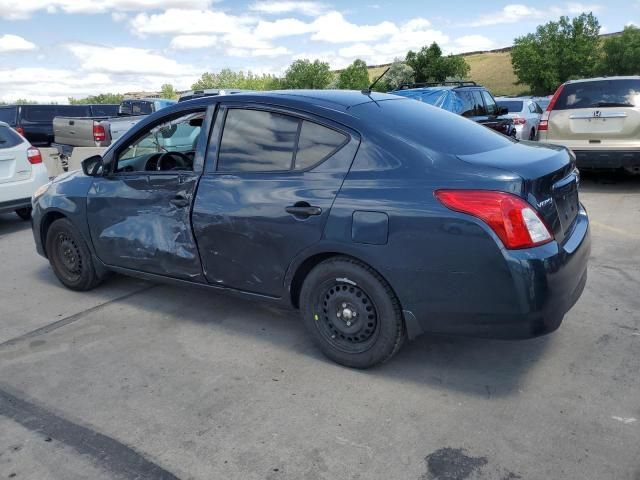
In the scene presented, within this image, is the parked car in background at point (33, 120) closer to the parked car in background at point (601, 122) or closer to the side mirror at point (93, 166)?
the side mirror at point (93, 166)

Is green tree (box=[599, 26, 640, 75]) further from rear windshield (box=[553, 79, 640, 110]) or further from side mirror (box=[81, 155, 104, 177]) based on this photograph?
side mirror (box=[81, 155, 104, 177])

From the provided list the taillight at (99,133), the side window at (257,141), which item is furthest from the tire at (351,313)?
the taillight at (99,133)

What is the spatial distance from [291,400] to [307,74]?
7660 cm

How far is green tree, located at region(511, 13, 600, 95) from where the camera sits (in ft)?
231

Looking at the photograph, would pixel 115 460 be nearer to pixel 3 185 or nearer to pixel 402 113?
pixel 402 113

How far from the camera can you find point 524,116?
1465cm

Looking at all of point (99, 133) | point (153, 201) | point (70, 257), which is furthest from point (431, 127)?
→ point (99, 133)

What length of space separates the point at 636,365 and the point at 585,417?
76 cm

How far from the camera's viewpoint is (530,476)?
2576mm

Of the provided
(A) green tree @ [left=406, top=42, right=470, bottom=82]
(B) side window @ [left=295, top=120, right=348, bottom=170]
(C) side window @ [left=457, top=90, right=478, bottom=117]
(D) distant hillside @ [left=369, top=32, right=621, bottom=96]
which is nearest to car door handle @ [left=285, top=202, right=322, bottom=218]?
(B) side window @ [left=295, top=120, right=348, bottom=170]

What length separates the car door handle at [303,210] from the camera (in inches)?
136

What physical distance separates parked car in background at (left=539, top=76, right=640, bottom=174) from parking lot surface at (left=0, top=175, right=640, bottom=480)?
4569 mm

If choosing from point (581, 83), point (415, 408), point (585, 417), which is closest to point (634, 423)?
point (585, 417)

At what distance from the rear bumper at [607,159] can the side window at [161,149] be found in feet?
22.0
